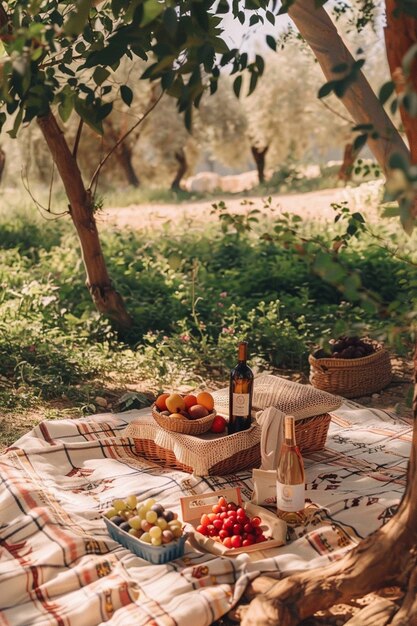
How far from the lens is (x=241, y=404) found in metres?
4.02

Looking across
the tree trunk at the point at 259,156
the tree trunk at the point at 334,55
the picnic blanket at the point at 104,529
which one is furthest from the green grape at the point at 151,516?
the tree trunk at the point at 259,156

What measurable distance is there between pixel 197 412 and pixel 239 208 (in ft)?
35.5

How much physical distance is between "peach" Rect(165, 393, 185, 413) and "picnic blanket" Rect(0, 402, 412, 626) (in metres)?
0.31

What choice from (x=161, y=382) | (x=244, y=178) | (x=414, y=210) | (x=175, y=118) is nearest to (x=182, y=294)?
(x=161, y=382)

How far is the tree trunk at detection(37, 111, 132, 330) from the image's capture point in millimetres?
6461

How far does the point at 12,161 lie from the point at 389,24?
17.0 m

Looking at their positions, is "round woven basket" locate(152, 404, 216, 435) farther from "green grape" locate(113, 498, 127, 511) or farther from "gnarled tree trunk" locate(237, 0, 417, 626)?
"gnarled tree trunk" locate(237, 0, 417, 626)

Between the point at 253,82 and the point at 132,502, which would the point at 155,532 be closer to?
the point at 132,502

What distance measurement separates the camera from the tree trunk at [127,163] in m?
18.6

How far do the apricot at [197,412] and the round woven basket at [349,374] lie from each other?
1.72 m

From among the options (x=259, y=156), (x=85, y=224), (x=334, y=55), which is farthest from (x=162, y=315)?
(x=259, y=156)

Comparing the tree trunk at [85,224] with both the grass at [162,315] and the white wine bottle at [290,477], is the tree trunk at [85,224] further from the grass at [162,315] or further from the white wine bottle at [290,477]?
the white wine bottle at [290,477]

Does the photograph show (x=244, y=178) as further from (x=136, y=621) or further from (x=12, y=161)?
(x=136, y=621)

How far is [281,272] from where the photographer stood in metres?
7.98
